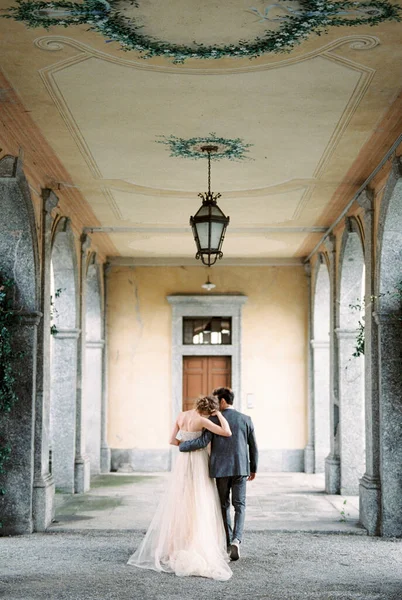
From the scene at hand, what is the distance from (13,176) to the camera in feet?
23.5

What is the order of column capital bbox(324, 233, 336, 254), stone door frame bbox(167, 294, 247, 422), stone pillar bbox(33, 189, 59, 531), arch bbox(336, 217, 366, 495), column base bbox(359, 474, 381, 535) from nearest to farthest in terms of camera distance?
column base bbox(359, 474, 381, 535) < stone pillar bbox(33, 189, 59, 531) < arch bbox(336, 217, 366, 495) < column capital bbox(324, 233, 336, 254) < stone door frame bbox(167, 294, 247, 422)

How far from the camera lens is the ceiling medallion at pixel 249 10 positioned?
Result: 15.2ft

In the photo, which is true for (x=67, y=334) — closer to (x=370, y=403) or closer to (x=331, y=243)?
(x=331, y=243)

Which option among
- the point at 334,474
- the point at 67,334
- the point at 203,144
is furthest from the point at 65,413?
the point at 203,144

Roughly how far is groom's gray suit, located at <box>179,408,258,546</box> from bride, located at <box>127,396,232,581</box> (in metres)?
0.08

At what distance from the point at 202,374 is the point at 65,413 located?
14.2ft

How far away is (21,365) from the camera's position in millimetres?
8414

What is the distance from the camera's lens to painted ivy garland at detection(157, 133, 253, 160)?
7328 mm

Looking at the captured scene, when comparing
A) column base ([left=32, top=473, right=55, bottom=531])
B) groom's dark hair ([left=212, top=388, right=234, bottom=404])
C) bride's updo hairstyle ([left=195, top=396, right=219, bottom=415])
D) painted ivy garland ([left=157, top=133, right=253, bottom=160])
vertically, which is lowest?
column base ([left=32, top=473, right=55, bottom=531])

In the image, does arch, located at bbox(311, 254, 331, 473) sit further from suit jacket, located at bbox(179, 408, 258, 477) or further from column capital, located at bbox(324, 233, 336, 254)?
suit jacket, located at bbox(179, 408, 258, 477)

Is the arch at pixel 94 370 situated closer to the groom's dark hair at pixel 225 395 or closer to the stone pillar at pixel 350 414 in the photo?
the stone pillar at pixel 350 414

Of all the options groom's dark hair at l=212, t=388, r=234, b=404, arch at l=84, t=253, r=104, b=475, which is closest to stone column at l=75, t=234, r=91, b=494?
arch at l=84, t=253, r=104, b=475

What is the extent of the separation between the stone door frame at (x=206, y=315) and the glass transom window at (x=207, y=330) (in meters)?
0.15

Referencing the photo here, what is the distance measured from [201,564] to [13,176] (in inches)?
153
